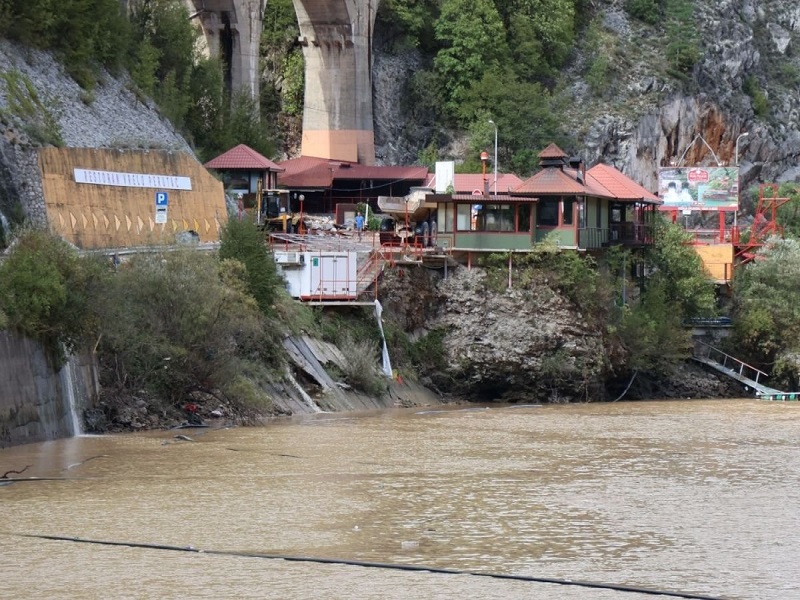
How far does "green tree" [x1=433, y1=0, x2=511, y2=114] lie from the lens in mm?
91750

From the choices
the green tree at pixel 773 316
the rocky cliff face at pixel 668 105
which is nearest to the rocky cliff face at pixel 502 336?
the green tree at pixel 773 316

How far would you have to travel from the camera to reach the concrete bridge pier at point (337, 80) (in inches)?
3408

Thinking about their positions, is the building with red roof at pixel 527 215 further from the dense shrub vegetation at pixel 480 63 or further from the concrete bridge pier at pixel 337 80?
the concrete bridge pier at pixel 337 80

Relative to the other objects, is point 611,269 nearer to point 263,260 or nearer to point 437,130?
point 263,260

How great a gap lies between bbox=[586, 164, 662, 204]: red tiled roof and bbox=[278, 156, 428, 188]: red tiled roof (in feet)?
54.7

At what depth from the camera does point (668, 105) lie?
310ft

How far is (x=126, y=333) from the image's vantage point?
3997 centimetres

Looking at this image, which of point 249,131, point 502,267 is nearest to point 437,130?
point 249,131

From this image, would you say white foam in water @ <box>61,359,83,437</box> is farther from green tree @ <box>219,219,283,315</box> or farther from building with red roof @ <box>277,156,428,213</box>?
building with red roof @ <box>277,156,428,213</box>

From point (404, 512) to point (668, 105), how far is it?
70.4 meters

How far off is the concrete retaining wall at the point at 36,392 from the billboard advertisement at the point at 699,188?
1841 inches

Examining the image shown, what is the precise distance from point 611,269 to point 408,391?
11.8 meters

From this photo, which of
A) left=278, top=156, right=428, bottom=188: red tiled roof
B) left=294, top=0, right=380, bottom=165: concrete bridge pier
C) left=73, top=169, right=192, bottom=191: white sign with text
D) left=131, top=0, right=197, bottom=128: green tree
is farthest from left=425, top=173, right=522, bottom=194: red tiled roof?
left=294, top=0, right=380, bottom=165: concrete bridge pier

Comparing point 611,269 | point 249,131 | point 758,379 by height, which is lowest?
point 758,379
